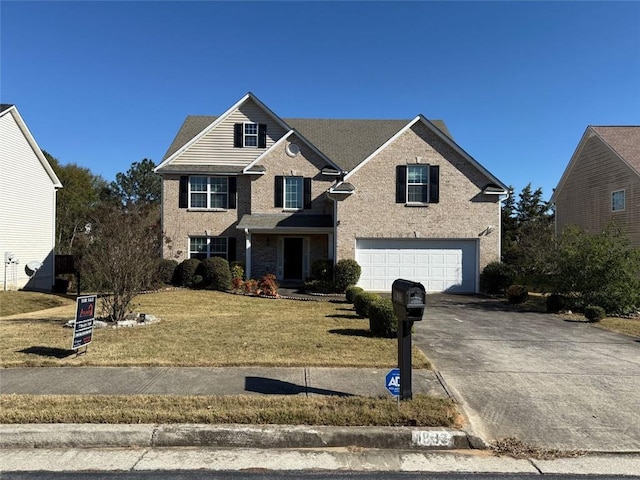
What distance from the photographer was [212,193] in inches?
865

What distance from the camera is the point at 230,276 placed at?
19.0 meters

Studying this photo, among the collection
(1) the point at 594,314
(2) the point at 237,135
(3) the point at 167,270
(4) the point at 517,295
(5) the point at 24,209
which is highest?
(2) the point at 237,135

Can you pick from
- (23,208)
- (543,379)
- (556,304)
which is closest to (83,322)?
(543,379)

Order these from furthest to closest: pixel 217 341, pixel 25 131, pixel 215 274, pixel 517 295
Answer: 1. pixel 25 131
2. pixel 215 274
3. pixel 517 295
4. pixel 217 341

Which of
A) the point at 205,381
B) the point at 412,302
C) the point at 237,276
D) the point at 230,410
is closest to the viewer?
the point at 230,410

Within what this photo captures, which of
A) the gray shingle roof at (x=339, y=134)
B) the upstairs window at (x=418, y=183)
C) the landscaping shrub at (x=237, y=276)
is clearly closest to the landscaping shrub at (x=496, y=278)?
the upstairs window at (x=418, y=183)

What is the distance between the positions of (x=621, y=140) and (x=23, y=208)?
3003cm

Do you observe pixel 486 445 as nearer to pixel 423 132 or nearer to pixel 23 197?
pixel 423 132

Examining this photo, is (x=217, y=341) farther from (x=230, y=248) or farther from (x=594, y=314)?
(x=230, y=248)

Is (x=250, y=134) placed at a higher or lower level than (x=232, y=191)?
higher

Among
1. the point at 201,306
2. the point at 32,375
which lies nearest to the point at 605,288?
the point at 201,306

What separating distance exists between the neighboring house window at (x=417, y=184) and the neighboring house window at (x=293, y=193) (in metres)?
4.89

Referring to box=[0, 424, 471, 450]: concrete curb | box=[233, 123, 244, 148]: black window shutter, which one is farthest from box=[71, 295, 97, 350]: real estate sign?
box=[233, 123, 244, 148]: black window shutter

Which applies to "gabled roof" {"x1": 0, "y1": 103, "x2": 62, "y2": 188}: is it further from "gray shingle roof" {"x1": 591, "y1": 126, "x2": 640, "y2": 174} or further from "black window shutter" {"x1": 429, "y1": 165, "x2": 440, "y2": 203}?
"gray shingle roof" {"x1": 591, "y1": 126, "x2": 640, "y2": 174}
